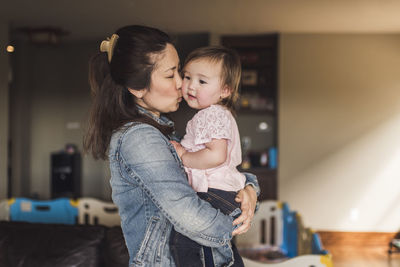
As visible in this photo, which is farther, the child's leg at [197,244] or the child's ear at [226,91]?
the child's ear at [226,91]

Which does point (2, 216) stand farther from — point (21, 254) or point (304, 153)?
point (304, 153)

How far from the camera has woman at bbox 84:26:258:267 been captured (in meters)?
1.04

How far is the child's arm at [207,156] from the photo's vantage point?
123 cm

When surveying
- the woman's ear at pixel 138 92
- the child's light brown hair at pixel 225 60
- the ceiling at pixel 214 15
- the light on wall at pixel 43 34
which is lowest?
the woman's ear at pixel 138 92

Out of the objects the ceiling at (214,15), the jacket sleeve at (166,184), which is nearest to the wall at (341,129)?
the ceiling at (214,15)

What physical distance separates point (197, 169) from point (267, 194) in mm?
4526

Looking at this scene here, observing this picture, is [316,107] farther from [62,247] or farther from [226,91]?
[226,91]

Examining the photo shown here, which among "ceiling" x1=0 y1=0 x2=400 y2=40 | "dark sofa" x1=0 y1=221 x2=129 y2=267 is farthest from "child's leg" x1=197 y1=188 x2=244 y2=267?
"ceiling" x1=0 y1=0 x2=400 y2=40

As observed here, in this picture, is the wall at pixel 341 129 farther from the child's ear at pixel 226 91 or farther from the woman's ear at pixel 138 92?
the woman's ear at pixel 138 92

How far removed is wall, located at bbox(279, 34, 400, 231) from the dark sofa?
13.0ft

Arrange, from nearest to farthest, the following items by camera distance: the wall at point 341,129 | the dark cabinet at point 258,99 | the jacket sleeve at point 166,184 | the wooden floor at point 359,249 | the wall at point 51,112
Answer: the jacket sleeve at point 166,184
the wooden floor at point 359,249
the wall at point 341,129
the dark cabinet at point 258,99
the wall at point 51,112

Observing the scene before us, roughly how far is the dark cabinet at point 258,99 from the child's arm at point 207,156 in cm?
444

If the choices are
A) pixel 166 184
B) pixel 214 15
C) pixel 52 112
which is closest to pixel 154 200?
pixel 166 184

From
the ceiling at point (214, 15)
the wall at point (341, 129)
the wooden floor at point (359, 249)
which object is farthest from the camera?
the wall at point (341, 129)
